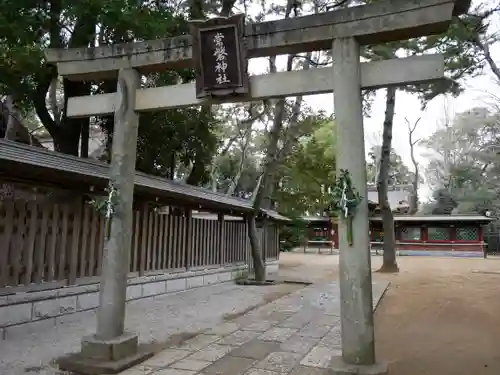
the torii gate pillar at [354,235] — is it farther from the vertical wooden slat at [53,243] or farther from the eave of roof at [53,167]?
the vertical wooden slat at [53,243]

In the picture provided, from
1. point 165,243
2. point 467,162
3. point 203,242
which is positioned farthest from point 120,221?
point 467,162

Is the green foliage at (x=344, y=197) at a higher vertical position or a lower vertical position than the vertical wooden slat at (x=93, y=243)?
higher

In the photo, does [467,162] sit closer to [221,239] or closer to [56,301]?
[221,239]

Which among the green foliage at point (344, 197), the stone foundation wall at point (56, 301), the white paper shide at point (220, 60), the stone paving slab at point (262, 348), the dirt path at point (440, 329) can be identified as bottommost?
the dirt path at point (440, 329)

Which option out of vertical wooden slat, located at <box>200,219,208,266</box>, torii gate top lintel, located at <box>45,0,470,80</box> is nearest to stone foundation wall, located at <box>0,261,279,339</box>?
vertical wooden slat, located at <box>200,219,208,266</box>

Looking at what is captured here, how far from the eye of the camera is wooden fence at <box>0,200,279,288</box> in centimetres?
579

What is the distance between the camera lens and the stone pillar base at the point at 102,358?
14.0 ft

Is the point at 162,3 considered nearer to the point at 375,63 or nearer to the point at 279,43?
the point at 279,43

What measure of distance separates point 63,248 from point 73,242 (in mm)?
226

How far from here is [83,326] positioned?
20.7 ft

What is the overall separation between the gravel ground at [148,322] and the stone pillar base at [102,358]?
0.21m

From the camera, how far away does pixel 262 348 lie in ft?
17.4

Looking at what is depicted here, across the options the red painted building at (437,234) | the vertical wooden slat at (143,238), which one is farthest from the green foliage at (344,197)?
the red painted building at (437,234)

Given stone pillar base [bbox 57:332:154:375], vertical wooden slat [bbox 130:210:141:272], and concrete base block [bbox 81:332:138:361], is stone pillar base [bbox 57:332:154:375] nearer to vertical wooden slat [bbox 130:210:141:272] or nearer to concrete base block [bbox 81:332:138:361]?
concrete base block [bbox 81:332:138:361]
